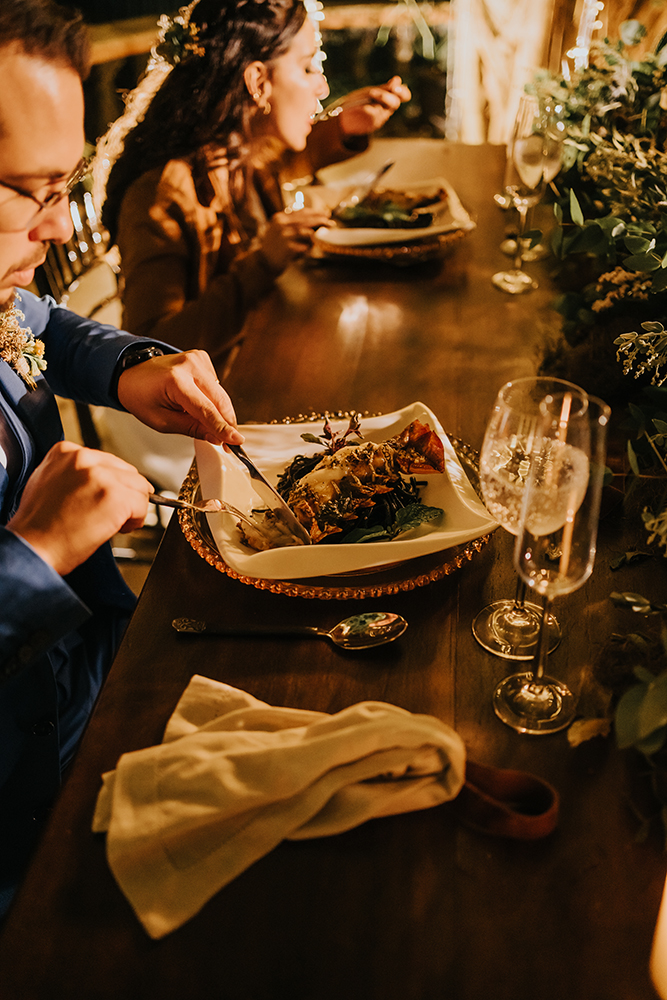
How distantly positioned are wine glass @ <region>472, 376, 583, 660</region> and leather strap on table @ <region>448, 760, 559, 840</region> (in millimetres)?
169

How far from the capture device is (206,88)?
1787 mm

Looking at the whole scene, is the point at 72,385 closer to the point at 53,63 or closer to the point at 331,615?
the point at 53,63

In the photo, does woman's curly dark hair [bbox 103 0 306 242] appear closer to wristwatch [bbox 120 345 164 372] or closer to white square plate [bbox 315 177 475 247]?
white square plate [bbox 315 177 475 247]

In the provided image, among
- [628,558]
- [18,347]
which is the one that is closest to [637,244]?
[628,558]

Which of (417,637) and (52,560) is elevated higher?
→ (52,560)

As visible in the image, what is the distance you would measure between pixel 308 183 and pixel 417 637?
1.79m

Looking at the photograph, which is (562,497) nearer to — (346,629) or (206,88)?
(346,629)

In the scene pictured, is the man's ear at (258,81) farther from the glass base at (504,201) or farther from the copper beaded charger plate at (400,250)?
the glass base at (504,201)

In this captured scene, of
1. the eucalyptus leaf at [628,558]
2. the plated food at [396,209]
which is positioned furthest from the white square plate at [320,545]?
the plated food at [396,209]

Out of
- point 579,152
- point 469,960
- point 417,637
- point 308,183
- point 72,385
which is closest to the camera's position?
point 469,960

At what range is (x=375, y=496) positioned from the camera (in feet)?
3.13

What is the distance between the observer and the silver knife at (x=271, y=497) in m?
0.94

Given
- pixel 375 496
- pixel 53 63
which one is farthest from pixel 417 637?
pixel 53 63

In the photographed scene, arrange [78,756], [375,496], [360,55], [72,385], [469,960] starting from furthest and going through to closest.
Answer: [360,55], [72,385], [375,496], [78,756], [469,960]
